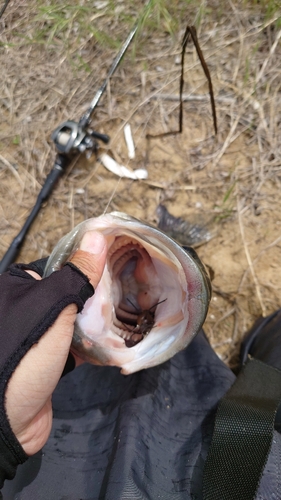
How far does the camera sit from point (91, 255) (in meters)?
1.35

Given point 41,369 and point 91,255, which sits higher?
point 91,255

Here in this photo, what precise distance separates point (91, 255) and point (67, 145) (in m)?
1.11

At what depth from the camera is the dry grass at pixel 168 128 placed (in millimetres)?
2367

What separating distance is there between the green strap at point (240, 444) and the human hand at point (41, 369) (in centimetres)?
62

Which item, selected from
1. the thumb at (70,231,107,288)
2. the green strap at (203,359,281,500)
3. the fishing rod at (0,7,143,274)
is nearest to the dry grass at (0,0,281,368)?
the fishing rod at (0,7,143,274)

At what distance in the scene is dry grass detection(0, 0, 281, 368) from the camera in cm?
237

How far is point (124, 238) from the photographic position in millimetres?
1558

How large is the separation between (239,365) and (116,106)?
1948mm

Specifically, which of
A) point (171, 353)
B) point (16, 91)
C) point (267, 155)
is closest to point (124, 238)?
point (171, 353)

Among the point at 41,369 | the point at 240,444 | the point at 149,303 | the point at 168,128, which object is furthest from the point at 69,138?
the point at 240,444

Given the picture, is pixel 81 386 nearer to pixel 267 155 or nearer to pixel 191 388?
pixel 191 388

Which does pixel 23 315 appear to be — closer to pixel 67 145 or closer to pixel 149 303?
pixel 149 303

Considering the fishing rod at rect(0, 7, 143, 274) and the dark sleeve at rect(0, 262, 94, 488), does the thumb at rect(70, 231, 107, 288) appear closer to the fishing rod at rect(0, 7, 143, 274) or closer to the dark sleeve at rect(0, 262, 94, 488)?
the dark sleeve at rect(0, 262, 94, 488)

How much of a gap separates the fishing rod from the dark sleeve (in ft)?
3.74
